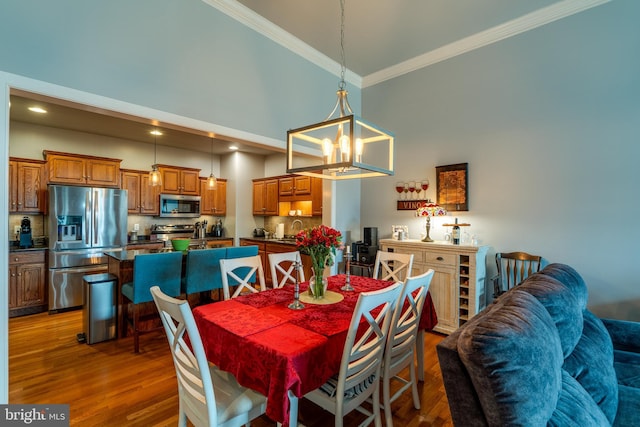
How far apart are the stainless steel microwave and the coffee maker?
1853mm

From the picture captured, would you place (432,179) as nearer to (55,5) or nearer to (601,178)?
(601,178)

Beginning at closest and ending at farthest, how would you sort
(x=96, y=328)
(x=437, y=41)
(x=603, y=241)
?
1. (x=603, y=241)
2. (x=96, y=328)
3. (x=437, y=41)

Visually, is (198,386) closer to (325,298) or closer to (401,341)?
(325,298)

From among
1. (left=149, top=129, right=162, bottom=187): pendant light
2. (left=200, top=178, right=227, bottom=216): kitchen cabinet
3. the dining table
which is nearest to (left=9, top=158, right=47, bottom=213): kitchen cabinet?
(left=149, top=129, right=162, bottom=187): pendant light

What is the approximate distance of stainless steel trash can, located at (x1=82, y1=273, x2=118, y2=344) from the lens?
3131mm

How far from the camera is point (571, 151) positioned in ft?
9.83

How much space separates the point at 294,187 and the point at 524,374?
4816 mm

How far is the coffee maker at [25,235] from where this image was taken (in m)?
4.21

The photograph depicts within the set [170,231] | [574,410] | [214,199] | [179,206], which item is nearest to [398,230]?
[574,410]

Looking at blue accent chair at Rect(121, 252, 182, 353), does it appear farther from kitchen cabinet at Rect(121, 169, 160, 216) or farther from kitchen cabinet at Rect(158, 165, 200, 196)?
kitchen cabinet at Rect(158, 165, 200, 196)

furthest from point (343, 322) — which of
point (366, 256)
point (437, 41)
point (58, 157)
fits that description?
point (58, 157)

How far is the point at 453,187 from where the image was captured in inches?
147

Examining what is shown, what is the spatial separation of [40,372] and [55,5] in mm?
2966

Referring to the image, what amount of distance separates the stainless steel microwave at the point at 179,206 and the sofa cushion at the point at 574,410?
6.08 m
